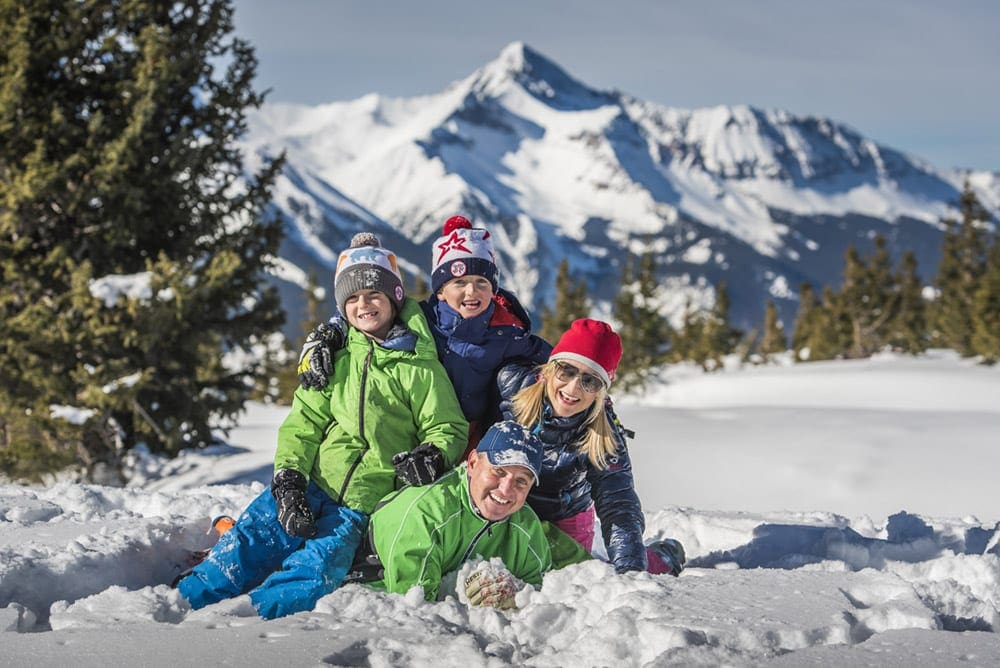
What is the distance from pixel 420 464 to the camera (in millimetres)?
3783

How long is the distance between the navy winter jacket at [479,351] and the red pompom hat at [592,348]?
38 centimetres

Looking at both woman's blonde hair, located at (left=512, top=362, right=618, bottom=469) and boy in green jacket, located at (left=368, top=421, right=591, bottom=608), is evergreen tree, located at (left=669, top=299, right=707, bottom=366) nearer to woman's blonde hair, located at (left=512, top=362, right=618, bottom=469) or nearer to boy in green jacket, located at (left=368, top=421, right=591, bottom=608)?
woman's blonde hair, located at (left=512, top=362, right=618, bottom=469)

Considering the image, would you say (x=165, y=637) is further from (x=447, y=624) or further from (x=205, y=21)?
(x=205, y=21)

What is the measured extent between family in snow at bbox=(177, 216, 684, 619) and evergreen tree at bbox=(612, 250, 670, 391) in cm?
2682

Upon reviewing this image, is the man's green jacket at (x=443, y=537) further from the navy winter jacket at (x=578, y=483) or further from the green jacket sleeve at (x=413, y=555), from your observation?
the navy winter jacket at (x=578, y=483)

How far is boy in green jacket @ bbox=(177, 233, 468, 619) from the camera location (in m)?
3.68

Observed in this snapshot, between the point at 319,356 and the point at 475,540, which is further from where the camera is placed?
the point at 319,356

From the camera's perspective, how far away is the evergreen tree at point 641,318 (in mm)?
32000

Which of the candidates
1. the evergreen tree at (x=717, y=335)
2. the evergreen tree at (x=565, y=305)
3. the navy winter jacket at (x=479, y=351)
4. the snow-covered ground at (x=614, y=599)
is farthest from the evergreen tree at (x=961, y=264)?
the navy winter jacket at (x=479, y=351)

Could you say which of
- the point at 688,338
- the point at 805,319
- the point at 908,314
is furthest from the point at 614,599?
the point at 805,319

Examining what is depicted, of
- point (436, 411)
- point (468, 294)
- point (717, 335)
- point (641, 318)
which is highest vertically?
point (641, 318)

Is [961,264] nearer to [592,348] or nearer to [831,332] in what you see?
[831,332]

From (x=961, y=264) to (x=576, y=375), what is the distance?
127 feet

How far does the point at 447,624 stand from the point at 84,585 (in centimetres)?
185
